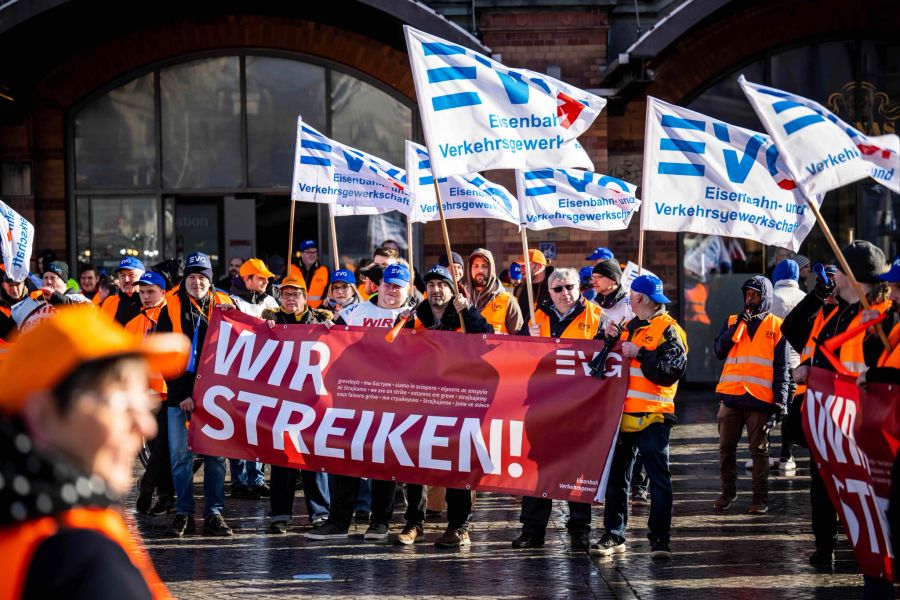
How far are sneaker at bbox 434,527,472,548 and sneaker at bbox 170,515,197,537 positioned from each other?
1.82m

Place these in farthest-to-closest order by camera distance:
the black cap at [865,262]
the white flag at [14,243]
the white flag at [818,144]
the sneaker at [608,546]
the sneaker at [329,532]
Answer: the white flag at [14,243] < the sneaker at [329,532] < the sneaker at [608,546] < the black cap at [865,262] < the white flag at [818,144]

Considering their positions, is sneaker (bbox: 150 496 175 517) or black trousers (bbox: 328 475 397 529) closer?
black trousers (bbox: 328 475 397 529)

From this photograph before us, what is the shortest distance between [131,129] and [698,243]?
802 centimetres

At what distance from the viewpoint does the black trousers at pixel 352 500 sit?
8.21m

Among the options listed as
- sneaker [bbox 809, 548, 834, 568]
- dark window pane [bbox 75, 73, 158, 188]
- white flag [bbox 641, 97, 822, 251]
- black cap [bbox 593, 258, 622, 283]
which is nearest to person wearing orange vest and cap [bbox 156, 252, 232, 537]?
black cap [bbox 593, 258, 622, 283]

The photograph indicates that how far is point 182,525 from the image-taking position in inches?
330

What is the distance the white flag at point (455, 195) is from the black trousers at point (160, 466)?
318cm

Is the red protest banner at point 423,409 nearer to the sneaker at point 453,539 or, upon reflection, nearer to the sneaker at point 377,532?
the sneaker at point 453,539

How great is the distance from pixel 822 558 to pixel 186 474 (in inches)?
170

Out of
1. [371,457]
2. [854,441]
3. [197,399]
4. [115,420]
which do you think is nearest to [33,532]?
[115,420]

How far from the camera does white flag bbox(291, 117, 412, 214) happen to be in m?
11.3

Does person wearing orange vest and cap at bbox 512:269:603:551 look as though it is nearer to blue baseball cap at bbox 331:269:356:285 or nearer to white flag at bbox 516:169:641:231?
white flag at bbox 516:169:641:231

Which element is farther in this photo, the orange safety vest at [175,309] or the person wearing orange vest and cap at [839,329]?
the orange safety vest at [175,309]

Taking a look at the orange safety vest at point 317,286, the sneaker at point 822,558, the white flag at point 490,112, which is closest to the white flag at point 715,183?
the white flag at point 490,112
